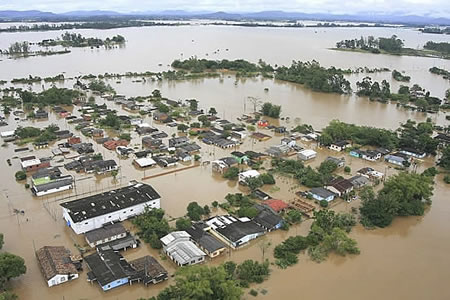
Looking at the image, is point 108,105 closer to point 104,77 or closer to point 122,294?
point 104,77

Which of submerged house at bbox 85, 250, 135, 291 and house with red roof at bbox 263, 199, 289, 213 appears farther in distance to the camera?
house with red roof at bbox 263, 199, 289, 213

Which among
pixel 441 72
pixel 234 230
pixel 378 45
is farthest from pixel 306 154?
pixel 378 45

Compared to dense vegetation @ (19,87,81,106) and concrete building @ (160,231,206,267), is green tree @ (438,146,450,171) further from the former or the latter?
dense vegetation @ (19,87,81,106)

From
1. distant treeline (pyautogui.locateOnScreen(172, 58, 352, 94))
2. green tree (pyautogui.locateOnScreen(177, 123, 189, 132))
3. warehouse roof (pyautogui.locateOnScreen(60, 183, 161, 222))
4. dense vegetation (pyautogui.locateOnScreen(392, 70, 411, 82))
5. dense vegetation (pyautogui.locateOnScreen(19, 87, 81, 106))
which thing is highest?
distant treeline (pyautogui.locateOnScreen(172, 58, 352, 94))

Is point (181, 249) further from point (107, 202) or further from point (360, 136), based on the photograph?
point (360, 136)

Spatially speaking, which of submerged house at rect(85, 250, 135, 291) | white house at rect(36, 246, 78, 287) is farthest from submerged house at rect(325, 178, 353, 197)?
white house at rect(36, 246, 78, 287)

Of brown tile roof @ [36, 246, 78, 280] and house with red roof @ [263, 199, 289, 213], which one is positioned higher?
house with red roof @ [263, 199, 289, 213]
